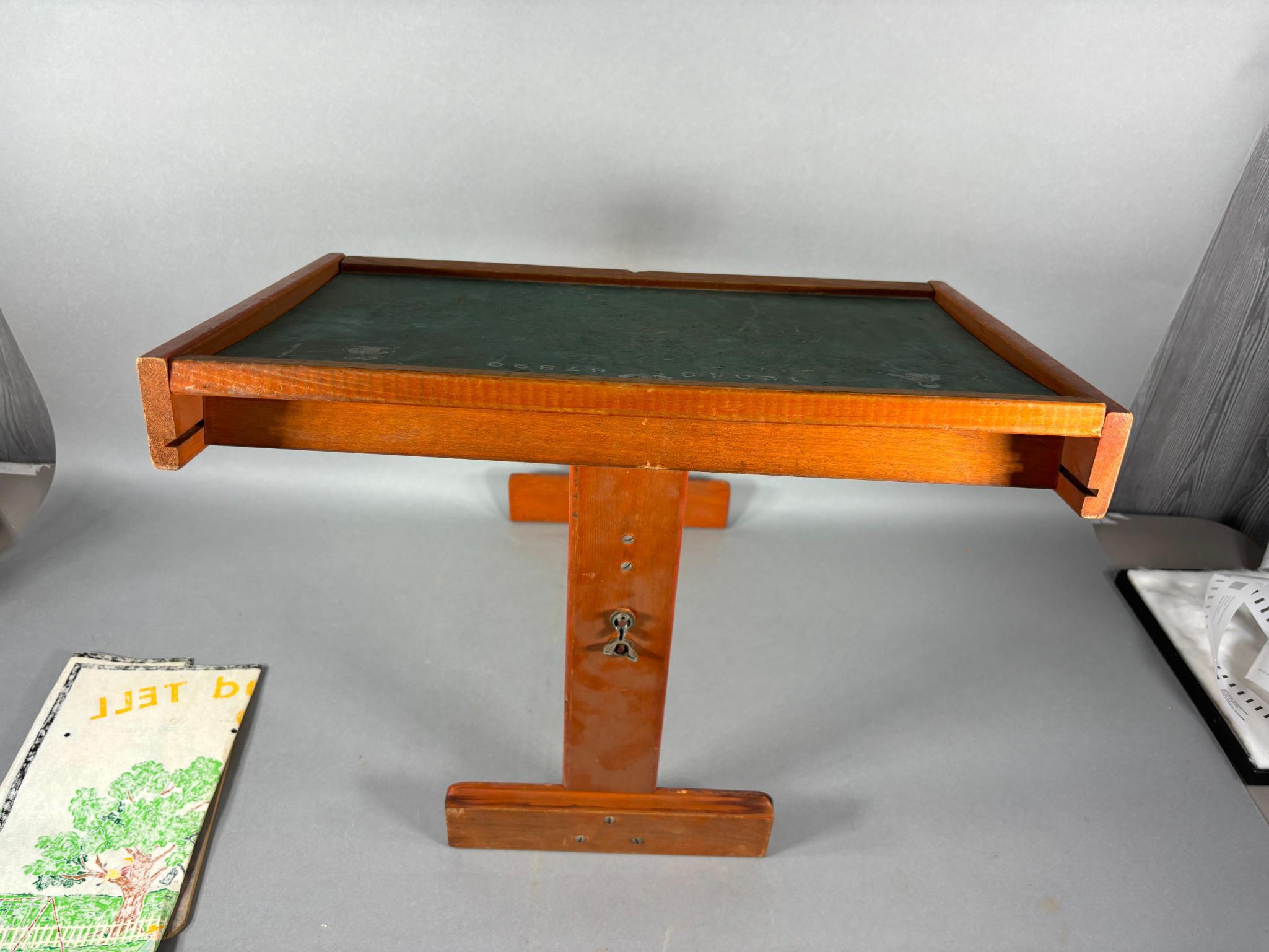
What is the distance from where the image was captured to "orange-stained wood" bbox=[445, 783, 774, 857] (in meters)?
1.43

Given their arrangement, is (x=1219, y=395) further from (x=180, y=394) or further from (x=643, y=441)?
(x=180, y=394)

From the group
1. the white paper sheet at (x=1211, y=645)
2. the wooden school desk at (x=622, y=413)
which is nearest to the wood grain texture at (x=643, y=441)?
the wooden school desk at (x=622, y=413)

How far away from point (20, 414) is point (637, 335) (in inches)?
72.1

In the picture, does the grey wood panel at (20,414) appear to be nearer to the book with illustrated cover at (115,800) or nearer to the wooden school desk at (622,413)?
the book with illustrated cover at (115,800)

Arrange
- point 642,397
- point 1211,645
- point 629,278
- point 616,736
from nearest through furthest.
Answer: point 642,397 < point 616,736 < point 629,278 < point 1211,645

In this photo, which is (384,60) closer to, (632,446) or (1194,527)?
(632,446)

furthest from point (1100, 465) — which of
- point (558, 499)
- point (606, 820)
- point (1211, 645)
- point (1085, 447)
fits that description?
point (558, 499)

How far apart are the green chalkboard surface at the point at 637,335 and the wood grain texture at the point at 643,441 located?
6 cm

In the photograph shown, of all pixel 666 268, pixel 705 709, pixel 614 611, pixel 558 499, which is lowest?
pixel 705 709

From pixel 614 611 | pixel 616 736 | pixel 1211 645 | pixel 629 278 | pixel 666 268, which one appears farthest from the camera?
pixel 666 268

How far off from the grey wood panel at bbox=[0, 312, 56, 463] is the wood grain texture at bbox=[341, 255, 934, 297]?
1.13 m

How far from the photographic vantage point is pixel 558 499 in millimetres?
2293

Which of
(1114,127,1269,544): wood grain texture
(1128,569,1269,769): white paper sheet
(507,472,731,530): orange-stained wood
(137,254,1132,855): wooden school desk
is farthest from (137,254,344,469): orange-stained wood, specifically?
(1114,127,1269,544): wood grain texture

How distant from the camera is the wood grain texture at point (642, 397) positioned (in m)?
1.07
